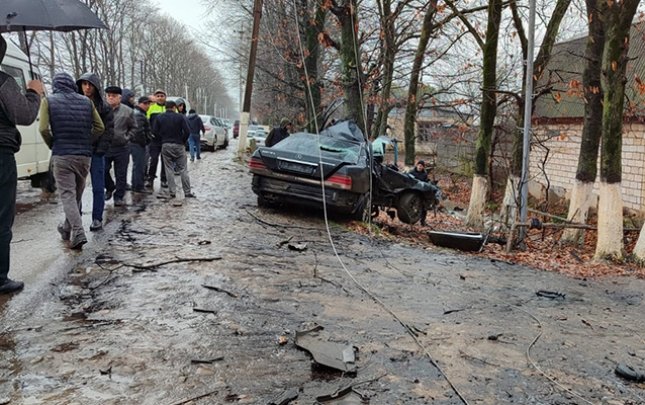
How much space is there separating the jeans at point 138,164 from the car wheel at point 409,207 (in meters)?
5.01

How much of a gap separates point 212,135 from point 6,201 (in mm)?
18108

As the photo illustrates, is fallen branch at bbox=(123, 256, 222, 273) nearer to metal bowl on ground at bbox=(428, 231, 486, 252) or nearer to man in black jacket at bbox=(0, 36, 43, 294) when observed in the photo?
man in black jacket at bbox=(0, 36, 43, 294)

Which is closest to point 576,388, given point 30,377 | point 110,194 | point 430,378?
point 430,378

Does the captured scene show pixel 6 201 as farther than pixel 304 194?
No

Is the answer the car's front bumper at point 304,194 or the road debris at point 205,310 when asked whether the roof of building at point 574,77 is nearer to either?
the car's front bumper at point 304,194

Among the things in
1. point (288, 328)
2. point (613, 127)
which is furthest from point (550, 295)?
point (613, 127)

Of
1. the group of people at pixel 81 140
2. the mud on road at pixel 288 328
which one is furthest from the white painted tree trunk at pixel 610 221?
the group of people at pixel 81 140

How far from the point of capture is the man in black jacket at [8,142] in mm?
3910

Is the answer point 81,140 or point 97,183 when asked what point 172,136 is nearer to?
point 97,183

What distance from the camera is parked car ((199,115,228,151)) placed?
70.3ft

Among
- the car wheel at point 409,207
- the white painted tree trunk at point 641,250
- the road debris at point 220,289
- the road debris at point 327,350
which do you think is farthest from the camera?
the car wheel at point 409,207

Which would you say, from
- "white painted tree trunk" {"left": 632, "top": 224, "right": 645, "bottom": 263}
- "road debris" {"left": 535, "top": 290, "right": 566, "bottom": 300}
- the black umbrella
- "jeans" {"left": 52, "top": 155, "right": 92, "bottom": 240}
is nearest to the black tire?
"road debris" {"left": 535, "top": 290, "right": 566, "bottom": 300}

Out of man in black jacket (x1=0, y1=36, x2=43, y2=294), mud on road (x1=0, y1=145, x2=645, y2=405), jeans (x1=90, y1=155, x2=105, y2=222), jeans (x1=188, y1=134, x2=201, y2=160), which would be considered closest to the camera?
mud on road (x1=0, y1=145, x2=645, y2=405)

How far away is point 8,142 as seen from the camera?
156 inches
